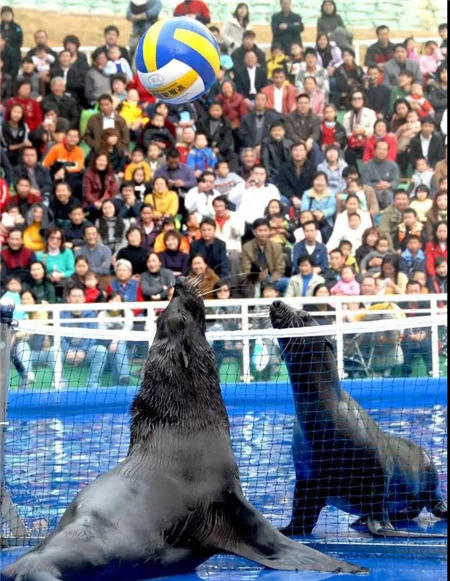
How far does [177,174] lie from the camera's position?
51.3 feet

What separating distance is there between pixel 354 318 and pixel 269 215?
7.36 ft

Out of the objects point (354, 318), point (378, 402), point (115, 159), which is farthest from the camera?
point (115, 159)

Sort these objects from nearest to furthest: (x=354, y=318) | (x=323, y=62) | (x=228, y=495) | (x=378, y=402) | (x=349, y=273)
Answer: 1. (x=228, y=495)
2. (x=378, y=402)
3. (x=354, y=318)
4. (x=349, y=273)
5. (x=323, y=62)

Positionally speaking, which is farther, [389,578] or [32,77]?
[32,77]

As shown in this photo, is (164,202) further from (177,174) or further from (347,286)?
(347,286)

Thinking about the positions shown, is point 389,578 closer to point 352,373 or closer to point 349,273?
point 352,373

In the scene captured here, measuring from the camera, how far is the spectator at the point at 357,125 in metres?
16.8

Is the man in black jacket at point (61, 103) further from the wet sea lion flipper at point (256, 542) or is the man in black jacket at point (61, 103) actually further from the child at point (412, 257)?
the wet sea lion flipper at point (256, 542)

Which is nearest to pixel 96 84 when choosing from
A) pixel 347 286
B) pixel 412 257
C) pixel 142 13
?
pixel 142 13

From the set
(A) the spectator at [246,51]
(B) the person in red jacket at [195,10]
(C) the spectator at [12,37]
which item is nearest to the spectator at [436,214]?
(A) the spectator at [246,51]

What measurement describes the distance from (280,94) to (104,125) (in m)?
2.45

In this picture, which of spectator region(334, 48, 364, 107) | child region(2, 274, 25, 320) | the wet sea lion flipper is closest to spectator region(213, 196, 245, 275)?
child region(2, 274, 25, 320)

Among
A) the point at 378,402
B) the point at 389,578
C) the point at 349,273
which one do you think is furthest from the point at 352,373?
the point at 389,578

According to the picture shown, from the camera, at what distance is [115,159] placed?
622 inches
